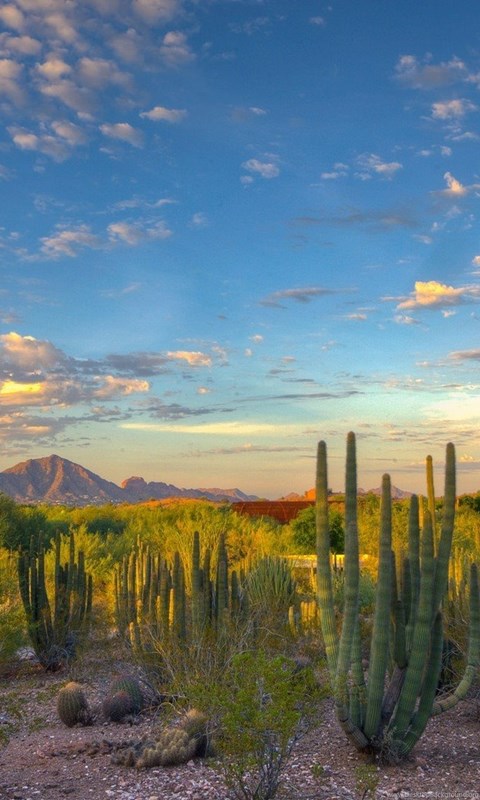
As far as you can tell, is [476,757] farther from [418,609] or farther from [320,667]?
[320,667]

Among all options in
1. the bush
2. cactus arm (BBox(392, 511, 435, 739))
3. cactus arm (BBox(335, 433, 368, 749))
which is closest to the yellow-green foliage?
the bush

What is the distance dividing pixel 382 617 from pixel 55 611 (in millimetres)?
7204

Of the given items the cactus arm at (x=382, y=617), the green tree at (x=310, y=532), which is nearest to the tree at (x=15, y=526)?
the green tree at (x=310, y=532)

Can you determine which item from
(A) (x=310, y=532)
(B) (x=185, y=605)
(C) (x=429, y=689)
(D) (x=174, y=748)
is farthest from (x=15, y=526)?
(C) (x=429, y=689)

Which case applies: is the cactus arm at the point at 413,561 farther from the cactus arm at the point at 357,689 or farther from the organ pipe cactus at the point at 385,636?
the cactus arm at the point at 357,689

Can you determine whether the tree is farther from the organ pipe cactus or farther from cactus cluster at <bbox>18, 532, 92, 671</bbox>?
the organ pipe cactus

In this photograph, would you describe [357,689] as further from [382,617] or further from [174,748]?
[174,748]

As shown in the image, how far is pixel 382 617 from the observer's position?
671 centimetres

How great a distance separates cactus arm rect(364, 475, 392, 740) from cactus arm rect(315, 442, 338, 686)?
0.34 metres

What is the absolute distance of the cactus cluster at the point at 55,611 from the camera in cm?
1235

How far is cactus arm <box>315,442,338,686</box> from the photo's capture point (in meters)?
6.81

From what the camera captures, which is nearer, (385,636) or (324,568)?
(385,636)

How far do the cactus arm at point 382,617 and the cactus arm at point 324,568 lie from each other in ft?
1.12

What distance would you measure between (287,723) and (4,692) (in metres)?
6.66
